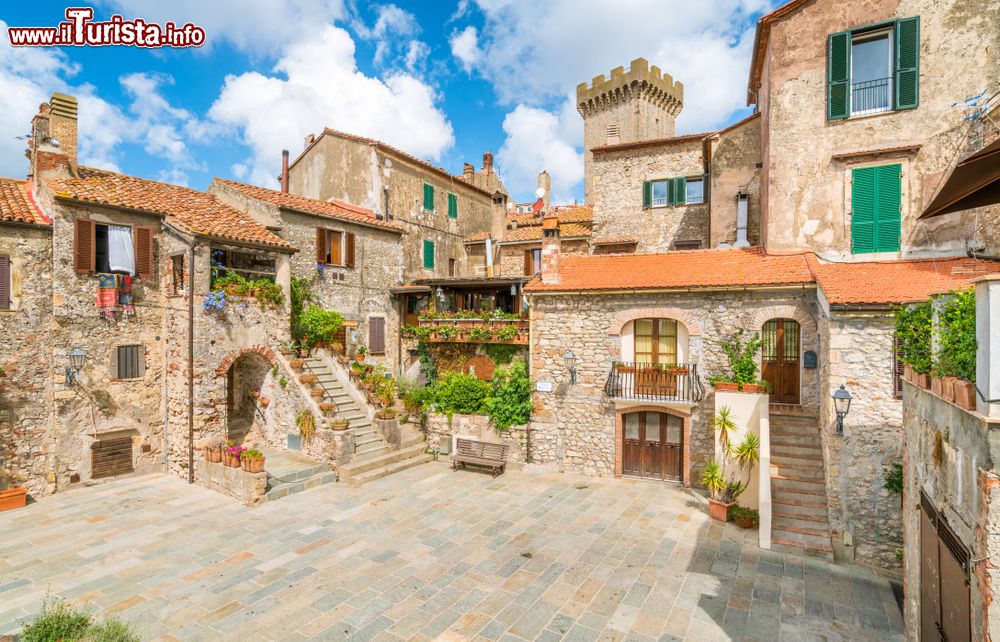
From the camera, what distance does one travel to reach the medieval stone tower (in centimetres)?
3209

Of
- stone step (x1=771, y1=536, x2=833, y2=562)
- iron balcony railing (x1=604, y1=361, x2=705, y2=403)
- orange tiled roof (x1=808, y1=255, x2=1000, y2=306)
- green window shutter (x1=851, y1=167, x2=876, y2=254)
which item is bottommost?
Result: stone step (x1=771, y1=536, x2=833, y2=562)

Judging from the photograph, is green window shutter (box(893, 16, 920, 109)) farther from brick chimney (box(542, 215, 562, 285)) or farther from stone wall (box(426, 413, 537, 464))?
stone wall (box(426, 413, 537, 464))

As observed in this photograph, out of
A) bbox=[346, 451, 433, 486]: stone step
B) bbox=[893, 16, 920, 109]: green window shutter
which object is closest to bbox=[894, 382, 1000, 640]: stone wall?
bbox=[893, 16, 920, 109]: green window shutter

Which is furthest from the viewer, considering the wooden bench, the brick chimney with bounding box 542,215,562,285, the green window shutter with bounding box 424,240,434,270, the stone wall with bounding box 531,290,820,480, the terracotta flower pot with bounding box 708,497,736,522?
the green window shutter with bounding box 424,240,434,270

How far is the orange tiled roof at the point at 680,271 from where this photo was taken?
12516 mm

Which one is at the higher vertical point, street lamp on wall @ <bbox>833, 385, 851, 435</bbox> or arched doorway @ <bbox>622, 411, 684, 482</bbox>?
street lamp on wall @ <bbox>833, 385, 851, 435</bbox>

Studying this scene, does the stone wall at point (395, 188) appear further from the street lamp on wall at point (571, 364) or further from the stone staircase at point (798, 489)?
the stone staircase at point (798, 489)

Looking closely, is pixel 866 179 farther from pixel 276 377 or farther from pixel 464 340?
pixel 276 377

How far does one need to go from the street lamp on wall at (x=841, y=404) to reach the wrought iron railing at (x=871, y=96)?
315 inches

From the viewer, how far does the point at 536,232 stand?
23.7 m

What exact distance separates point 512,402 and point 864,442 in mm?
8789

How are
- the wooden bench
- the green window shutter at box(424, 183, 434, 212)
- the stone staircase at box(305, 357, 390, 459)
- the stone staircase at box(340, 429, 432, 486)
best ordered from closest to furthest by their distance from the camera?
the stone staircase at box(340, 429, 432, 486)
the wooden bench
the stone staircase at box(305, 357, 390, 459)
the green window shutter at box(424, 183, 434, 212)

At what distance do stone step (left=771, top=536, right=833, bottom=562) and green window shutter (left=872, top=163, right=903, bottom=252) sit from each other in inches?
308

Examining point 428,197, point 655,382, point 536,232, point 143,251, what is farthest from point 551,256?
point 143,251
